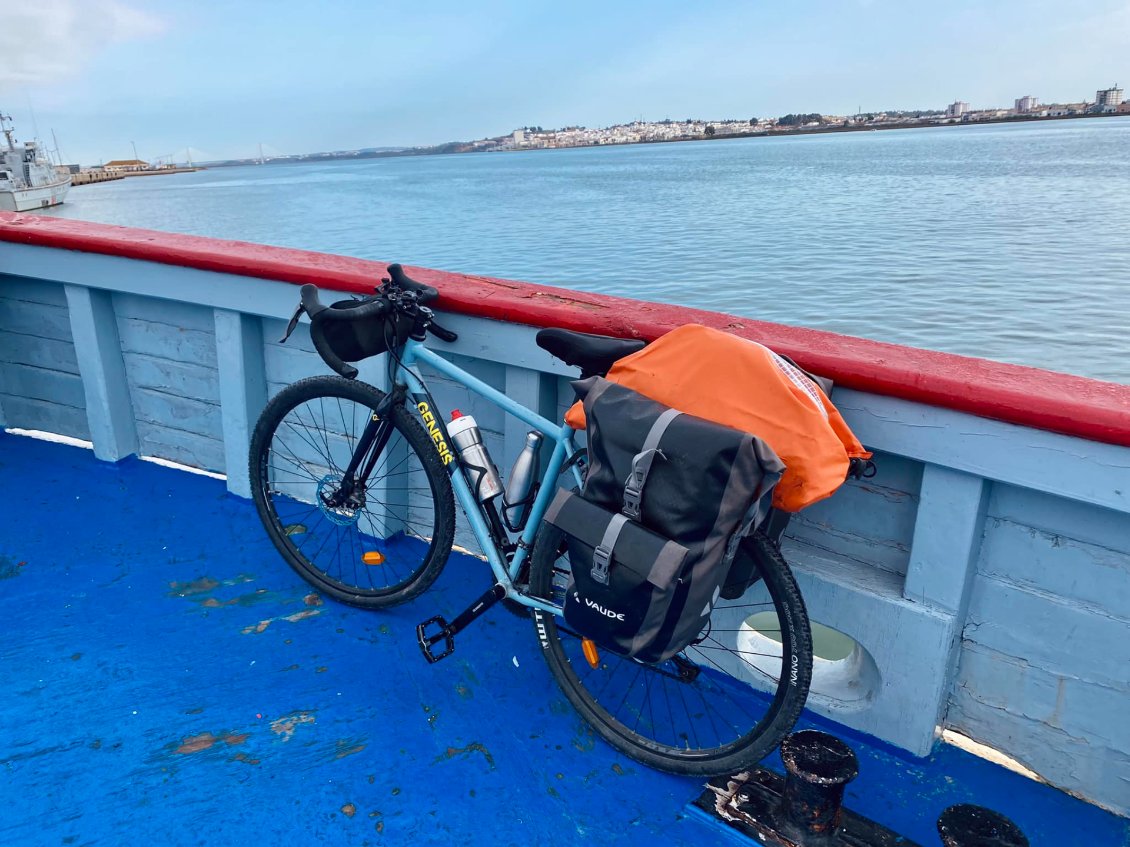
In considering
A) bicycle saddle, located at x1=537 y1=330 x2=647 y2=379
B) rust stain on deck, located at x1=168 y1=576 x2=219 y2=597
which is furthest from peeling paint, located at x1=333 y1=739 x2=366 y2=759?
bicycle saddle, located at x1=537 y1=330 x2=647 y2=379

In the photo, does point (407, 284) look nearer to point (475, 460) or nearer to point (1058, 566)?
point (475, 460)

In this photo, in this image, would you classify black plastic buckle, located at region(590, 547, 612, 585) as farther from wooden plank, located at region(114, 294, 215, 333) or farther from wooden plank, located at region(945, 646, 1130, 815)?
wooden plank, located at region(114, 294, 215, 333)

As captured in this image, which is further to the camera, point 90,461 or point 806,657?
point 90,461

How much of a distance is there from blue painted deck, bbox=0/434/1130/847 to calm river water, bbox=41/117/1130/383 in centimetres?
1558

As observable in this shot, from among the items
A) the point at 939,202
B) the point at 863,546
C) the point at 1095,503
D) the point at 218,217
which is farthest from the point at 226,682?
the point at 218,217

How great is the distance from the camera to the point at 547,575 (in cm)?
214

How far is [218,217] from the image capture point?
52.8 meters

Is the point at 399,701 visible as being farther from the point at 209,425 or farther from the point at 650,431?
the point at 209,425

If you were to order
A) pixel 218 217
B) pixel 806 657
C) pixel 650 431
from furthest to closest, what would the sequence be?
pixel 218 217 < pixel 806 657 < pixel 650 431

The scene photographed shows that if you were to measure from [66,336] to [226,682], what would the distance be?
2.23 metres

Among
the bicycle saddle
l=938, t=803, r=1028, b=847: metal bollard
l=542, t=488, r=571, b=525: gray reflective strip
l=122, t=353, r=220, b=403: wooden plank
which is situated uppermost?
the bicycle saddle

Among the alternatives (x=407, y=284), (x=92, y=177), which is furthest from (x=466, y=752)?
(x=92, y=177)

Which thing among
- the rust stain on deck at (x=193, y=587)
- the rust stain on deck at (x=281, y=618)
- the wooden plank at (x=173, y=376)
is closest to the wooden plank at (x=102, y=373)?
the wooden plank at (x=173, y=376)

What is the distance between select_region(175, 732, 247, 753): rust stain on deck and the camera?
2088 millimetres
